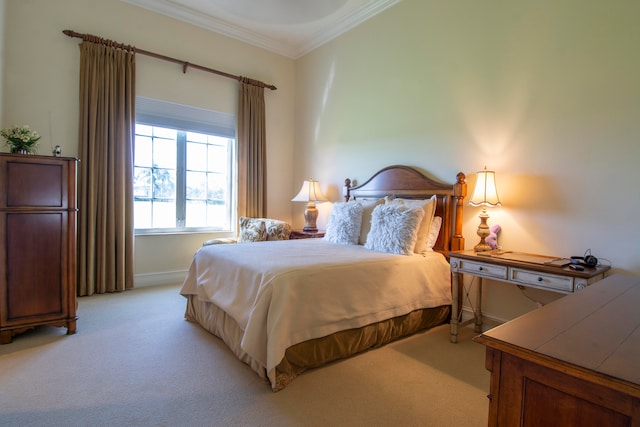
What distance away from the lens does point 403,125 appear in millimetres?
3535

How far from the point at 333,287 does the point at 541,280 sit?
4.29 feet

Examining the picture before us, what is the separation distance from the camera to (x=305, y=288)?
6.78 ft

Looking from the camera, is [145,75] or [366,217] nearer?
[366,217]

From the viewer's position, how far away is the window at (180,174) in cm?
408

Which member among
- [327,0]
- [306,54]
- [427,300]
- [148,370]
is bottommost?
[148,370]

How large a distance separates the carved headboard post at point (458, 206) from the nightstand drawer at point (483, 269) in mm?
468

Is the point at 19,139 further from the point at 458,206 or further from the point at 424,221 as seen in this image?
the point at 458,206

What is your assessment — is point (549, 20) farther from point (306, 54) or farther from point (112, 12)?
point (112, 12)

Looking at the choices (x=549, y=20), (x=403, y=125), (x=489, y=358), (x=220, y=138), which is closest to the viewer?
(x=489, y=358)

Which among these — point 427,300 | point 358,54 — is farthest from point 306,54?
point 427,300

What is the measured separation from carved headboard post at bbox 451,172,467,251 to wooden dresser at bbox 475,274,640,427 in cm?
202

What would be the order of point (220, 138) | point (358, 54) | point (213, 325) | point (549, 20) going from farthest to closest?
point (220, 138) → point (358, 54) → point (213, 325) → point (549, 20)

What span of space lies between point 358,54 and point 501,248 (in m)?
2.79

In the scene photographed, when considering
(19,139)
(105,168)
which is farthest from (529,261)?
(105,168)
